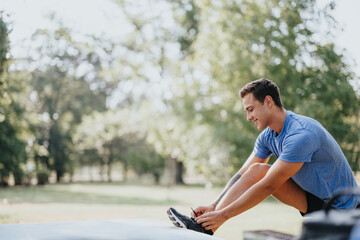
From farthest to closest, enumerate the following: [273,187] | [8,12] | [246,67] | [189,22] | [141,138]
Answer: [141,138]
[189,22]
[246,67]
[8,12]
[273,187]

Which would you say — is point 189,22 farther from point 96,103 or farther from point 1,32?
point 1,32

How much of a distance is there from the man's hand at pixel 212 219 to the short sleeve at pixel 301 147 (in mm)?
508

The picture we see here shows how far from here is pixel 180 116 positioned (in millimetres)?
14008

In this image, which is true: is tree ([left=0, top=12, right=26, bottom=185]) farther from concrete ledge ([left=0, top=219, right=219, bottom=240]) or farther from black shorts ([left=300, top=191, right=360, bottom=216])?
black shorts ([left=300, top=191, right=360, bottom=216])

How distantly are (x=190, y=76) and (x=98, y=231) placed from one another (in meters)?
12.3

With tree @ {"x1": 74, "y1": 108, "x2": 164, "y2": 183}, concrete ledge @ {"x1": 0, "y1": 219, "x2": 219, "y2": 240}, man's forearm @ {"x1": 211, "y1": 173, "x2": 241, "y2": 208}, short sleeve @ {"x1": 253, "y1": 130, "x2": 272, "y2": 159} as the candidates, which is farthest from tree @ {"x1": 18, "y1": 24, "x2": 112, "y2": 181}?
man's forearm @ {"x1": 211, "y1": 173, "x2": 241, "y2": 208}

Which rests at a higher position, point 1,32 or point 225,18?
point 225,18

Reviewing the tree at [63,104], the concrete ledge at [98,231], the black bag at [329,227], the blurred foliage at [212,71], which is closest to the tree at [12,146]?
the blurred foliage at [212,71]

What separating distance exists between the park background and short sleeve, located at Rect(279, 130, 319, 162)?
3.69 metres

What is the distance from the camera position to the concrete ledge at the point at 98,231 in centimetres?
236

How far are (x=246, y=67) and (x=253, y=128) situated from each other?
6.04 ft

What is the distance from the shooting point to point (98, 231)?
2.60 metres

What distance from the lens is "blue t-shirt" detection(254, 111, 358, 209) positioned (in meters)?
2.36

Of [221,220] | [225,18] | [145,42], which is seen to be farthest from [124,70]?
[221,220]
